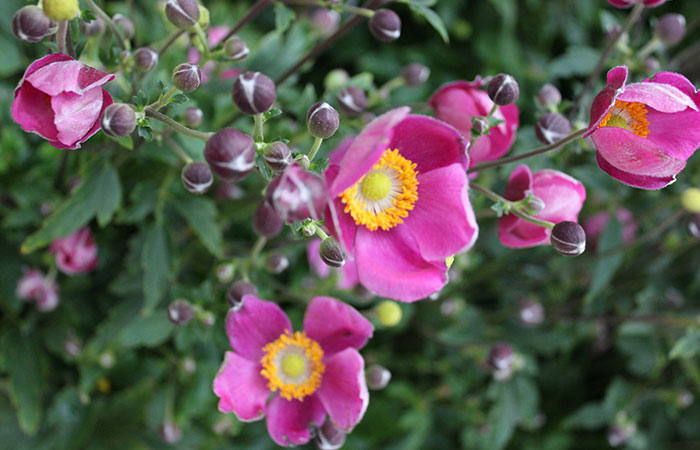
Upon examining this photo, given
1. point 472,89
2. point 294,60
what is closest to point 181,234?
point 294,60

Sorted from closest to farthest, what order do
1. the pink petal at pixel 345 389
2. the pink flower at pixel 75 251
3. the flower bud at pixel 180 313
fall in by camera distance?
the pink petal at pixel 345 389 < the flower bud at pixel 180 313 < the pink flower at pixel 75 251

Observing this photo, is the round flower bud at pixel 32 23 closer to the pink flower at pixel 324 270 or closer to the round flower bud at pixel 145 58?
the round flower bud at pixel 145 58

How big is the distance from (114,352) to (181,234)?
360 millimetres

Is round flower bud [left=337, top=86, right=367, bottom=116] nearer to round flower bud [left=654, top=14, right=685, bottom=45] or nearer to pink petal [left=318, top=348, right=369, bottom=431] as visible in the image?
pink petal [left=318, top=348, right=369, bottom=431]

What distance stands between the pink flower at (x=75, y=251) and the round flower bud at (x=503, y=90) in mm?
1036

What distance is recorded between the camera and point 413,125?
0.98 metres

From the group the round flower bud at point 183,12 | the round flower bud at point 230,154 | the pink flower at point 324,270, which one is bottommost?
the pink flower at point 324,270

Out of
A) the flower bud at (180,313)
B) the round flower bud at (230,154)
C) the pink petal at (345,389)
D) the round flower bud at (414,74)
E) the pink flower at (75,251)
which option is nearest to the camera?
the round flower bud at (230,154)

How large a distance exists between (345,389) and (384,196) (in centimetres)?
36

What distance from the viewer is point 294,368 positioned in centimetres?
127

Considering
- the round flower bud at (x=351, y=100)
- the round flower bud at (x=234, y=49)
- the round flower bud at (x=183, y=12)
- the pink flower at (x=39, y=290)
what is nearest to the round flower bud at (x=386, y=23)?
the round flower bud at (x=351, y=100)

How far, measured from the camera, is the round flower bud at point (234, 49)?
1107 mm

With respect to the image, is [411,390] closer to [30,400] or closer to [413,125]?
[30,400]

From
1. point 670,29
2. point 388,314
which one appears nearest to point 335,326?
point 388,314
